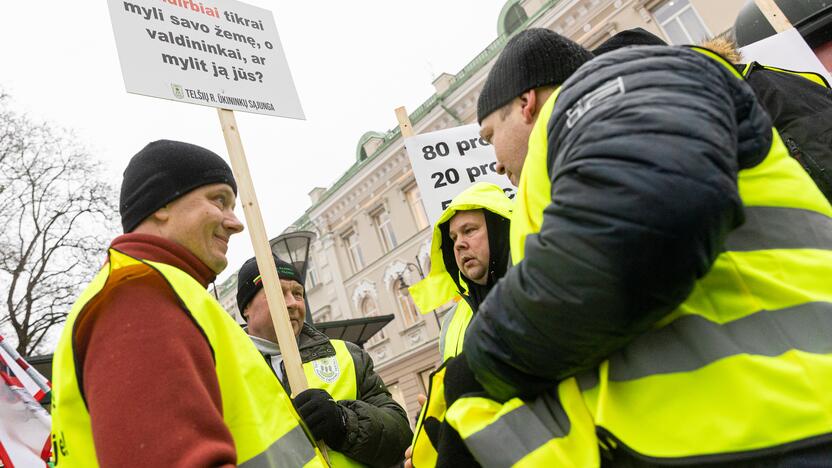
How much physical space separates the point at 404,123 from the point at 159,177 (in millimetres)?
2971

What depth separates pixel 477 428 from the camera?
39.6 inches

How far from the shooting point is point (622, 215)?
2.67ft

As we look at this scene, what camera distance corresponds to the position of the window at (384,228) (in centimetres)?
1989

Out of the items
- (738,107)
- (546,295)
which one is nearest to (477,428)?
(546,295)

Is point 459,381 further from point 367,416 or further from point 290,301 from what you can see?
point 290,301

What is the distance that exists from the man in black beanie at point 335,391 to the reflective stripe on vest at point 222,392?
0.54 metres

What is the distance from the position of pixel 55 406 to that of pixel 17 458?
2478 millimetres

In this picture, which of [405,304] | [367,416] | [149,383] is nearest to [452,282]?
[367,416]

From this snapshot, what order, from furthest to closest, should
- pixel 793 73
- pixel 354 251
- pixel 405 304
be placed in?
pixel 354 251, pixel 405 304, pixel 793 73

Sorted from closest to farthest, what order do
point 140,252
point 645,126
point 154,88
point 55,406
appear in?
point 645,126, point 55,406, point 140,252, point 154,88

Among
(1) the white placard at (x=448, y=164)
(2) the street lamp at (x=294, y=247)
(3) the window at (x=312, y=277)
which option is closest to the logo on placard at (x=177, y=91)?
(1) the white placard at (x=448, y=164)

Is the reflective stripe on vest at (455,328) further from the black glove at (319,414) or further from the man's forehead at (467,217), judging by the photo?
the black glove at (319,414)

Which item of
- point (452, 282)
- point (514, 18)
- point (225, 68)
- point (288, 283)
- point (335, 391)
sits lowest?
point (335, 391)

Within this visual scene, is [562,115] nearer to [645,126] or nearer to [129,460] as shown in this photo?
[645,126]
